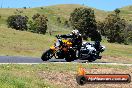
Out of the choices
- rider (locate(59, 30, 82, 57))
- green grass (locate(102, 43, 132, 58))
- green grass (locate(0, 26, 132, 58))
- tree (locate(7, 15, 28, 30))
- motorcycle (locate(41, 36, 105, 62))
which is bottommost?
tree (locate(7, 15, 28, 30))

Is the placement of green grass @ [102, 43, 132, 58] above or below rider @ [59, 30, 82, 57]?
below

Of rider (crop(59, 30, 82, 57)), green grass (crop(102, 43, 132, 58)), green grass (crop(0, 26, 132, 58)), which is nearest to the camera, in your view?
rider (crop(59, 30, 82, 57))

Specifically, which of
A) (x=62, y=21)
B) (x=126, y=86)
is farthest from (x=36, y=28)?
(x=126, y=86)

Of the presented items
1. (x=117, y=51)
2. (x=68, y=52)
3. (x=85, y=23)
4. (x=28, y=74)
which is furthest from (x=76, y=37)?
(x=85, y=23)

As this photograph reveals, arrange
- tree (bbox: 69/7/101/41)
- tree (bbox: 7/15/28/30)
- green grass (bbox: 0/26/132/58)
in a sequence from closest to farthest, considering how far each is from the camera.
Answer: green grass (bbox: 0/26/132/58) → tree (bbox: 69/7/101/41) → tree (bbox: 7/15/28/30)

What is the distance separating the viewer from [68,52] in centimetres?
2642

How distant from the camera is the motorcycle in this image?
25875 millimetres

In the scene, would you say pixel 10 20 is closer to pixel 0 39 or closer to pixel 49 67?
pixel 0 39

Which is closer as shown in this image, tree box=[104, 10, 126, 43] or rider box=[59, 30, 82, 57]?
rider box=[59, 30, 82, 57]

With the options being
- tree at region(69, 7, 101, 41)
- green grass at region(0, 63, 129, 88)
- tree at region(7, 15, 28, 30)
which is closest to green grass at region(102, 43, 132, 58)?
green grass at region(0, 63, 129, 88)

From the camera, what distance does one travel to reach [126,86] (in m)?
19.5

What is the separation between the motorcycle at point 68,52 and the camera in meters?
25.9

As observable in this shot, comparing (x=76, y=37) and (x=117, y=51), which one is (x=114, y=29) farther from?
(x=76, y=37)

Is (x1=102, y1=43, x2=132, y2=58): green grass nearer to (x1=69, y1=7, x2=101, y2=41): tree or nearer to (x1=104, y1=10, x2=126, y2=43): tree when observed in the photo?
(x1=69, y1=7, x2=101, y2=41): tree
